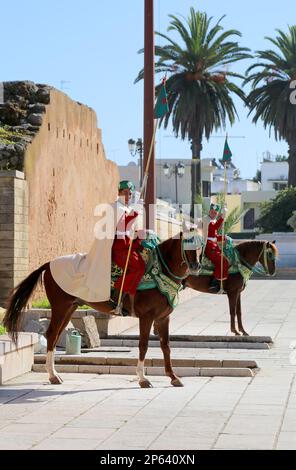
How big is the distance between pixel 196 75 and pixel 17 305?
35927mm

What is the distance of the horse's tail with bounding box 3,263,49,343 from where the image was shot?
33.5 feet

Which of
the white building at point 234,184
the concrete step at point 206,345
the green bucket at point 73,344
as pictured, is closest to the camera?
the green bucket at point 73,344

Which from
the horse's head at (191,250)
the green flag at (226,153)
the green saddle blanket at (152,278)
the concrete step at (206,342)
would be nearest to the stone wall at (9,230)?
the concrete step at (206,342)

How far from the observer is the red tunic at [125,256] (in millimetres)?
10094

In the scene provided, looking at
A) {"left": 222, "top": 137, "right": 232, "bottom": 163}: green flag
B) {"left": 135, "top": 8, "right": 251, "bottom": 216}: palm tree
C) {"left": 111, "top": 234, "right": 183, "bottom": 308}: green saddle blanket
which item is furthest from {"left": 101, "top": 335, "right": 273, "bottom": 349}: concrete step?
{"left": 135, "top": 8, "right": 251, "bottom": 216}: palm tree

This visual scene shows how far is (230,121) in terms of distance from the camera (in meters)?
46.7

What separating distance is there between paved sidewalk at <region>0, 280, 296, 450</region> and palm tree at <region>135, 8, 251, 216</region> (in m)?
32.6

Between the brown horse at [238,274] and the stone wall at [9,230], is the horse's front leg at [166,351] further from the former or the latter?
the brown horse at [238,274]

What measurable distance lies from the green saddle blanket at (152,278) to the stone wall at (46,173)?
5.14 metres

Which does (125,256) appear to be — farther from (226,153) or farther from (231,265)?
(226,153)

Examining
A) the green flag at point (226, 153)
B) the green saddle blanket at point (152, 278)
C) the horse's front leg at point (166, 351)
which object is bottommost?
the horse's front leg at point (166, 351)

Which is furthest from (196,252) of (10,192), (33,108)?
(33,108)
